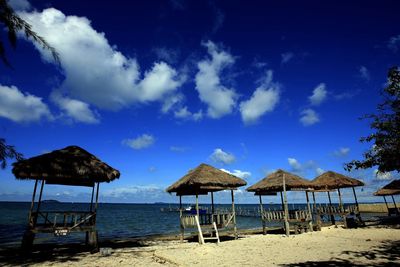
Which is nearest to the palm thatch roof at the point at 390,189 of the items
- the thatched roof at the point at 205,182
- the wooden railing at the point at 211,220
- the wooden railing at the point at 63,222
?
the thatched roof at the point at 205,182

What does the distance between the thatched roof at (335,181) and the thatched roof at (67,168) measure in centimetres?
1496

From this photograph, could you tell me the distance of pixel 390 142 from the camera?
10406mm

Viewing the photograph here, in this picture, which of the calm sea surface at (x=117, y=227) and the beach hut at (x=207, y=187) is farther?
the calm sea surface at (x=117, y=227)

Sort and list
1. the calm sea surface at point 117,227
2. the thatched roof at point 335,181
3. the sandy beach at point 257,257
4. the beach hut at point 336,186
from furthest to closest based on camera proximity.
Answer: the calm sea surface at point 117,227
the thatched roof at point 335,181
the beach hut at point 336,186
the sandy beach at point 257,257

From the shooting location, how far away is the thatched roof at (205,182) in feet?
47.4

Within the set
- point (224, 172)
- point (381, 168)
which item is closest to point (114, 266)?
point (224, 172)

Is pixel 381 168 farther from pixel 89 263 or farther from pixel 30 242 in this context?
pixel 30 242

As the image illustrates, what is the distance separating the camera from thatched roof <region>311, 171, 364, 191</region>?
20.4 meters

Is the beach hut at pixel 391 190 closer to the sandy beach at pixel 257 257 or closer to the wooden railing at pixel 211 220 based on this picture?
the sandy beach at pixel 257 257

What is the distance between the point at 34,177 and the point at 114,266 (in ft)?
17.4

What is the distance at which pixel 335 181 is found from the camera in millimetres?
20625

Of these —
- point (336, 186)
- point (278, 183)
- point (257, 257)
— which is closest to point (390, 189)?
point (336, 186)

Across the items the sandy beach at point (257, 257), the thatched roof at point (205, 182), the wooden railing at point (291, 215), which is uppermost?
the thatched roof at point (205, 182)

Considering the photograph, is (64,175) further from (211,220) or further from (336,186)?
(336,186)
